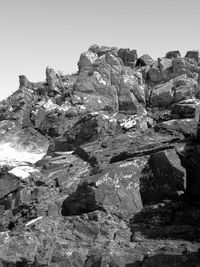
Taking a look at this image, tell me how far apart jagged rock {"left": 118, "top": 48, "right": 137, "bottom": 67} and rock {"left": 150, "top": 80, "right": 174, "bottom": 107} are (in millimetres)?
14526

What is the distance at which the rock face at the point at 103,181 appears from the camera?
19.0 meters

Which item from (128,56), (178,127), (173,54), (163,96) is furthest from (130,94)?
(178,127)

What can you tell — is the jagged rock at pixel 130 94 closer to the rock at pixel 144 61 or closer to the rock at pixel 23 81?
the rock at pixel 144 61

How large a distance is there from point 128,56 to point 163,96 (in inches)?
737

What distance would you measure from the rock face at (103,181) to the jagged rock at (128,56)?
13.9 meters

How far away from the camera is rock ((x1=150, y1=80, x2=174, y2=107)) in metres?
49.8

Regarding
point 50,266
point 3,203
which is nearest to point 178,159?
point 50,266

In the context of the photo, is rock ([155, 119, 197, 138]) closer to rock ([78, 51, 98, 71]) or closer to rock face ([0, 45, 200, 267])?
rock face ([0, 45, 200, 267])

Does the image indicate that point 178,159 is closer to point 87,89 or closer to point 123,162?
point 123,162

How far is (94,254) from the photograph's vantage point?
60.1 ft

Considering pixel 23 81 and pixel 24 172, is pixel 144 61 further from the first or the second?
pixel 24 172

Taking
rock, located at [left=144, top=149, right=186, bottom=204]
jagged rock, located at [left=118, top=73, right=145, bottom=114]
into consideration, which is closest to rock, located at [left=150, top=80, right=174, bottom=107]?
jagged rock, located at [left=118, top=73, right=145, bottom=114]

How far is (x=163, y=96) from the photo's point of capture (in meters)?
50.7

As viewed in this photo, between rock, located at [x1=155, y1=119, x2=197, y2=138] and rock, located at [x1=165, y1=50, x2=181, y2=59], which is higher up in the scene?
rock, located at [x1=165, y1=50, x2=181, y2=59]
